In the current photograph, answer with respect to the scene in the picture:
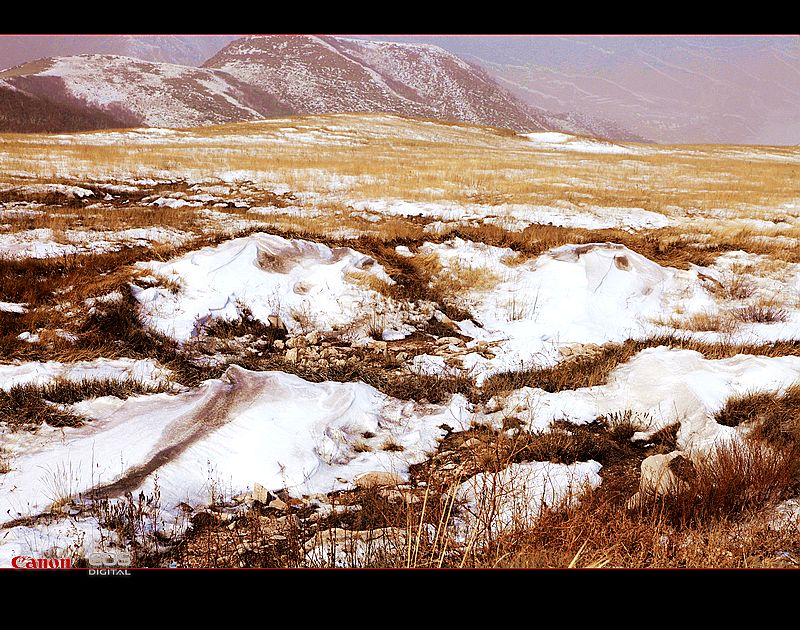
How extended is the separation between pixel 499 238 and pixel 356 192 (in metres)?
8.13

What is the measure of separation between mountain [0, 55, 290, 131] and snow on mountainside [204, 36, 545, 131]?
1719cm

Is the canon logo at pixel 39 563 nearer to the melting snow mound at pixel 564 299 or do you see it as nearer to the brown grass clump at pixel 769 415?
the melting snow mound at pixel 564 299

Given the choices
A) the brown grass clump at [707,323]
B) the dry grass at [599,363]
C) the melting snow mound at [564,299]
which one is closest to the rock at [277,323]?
the melting snow mound at [564,299]

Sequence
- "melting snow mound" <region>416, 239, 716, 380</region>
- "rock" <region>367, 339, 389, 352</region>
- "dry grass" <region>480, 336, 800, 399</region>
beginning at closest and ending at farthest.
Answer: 1. "dry grass" <region>480, 336, 800, 399</region>
2. "rock" <region>367, 339, 389, 352</region>
3. "melting snow mound" <region>416, 239, 716, 380</region>

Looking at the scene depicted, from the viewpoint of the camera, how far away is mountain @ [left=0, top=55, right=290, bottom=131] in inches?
3110

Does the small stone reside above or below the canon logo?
below

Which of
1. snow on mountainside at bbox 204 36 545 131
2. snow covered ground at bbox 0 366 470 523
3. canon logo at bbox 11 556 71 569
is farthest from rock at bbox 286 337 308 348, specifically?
snow on mountainside at bbox 204 36 545 131

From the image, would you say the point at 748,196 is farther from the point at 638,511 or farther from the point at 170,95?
the point at 170,95

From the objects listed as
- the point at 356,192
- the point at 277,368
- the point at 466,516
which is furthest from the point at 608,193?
the point at 466,516

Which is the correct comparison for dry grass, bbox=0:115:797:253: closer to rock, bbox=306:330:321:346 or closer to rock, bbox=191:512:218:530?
rock, bbox=306:330:321:346

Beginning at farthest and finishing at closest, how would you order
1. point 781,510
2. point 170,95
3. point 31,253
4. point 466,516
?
point 170,95, point 31,253, point 466,516, point 781,510

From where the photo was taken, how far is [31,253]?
8805 millimetres

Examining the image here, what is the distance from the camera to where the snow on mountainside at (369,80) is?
151625mm

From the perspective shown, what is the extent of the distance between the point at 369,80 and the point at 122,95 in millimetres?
87274
